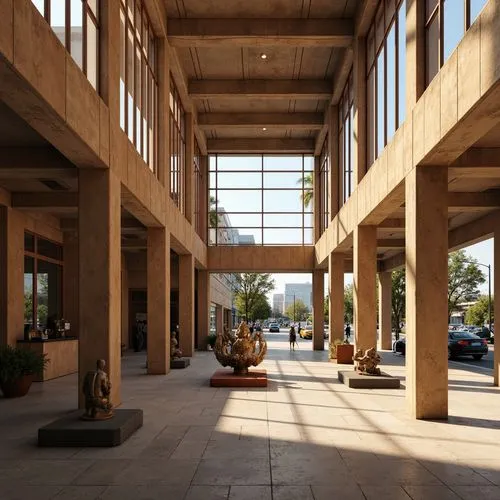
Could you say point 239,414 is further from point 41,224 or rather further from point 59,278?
point 59,278

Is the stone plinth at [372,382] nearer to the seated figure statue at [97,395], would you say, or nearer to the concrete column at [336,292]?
the seated figure statue at [97,395]

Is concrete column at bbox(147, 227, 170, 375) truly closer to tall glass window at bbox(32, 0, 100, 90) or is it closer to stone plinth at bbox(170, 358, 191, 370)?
stone plinth at bbox(170, 358, 191, 370)

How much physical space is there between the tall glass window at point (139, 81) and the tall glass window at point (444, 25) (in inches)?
304

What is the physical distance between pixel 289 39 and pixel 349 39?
2.20 meters

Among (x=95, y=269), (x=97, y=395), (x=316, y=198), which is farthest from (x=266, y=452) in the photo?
(x=316, y=198)

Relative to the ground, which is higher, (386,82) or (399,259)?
(386,82)

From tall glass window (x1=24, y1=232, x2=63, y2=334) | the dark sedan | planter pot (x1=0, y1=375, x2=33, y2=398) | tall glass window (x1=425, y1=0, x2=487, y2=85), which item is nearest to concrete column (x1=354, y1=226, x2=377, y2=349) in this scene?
tall glass window (x1=425, y1=0, x2=487, y2=85)

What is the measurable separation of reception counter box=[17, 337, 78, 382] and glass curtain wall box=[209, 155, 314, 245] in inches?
711

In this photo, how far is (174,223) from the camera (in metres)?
24.0

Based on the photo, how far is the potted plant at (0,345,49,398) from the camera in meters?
15.8

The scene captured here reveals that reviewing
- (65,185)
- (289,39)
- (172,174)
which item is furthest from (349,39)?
(65,185)

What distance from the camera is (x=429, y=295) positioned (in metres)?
12.6

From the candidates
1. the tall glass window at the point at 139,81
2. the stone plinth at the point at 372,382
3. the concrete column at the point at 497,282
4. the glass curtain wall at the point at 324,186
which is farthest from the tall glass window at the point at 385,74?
the glass curtain wall at the point at 324,186

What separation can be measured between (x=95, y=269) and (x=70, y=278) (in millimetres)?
12550
